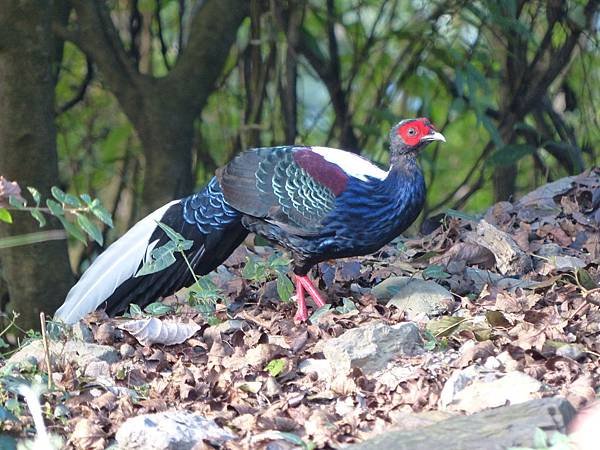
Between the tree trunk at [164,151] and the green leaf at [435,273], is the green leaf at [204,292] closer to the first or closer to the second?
the green leaf at [435,273]

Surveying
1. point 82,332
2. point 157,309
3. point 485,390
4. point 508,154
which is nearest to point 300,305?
point 157,309

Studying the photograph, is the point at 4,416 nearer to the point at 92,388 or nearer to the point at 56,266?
the point at 92,388

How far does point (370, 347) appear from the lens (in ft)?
13.7

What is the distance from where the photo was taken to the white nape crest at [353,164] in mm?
5191

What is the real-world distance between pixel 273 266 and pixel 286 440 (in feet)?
5.21

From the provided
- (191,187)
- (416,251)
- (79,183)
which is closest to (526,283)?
(416,251)

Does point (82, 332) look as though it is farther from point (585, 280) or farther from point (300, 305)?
point (585, 280)

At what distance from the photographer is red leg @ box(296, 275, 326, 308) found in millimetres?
5207

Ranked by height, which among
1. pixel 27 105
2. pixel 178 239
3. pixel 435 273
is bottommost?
pixel 435 273

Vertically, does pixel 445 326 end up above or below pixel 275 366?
above

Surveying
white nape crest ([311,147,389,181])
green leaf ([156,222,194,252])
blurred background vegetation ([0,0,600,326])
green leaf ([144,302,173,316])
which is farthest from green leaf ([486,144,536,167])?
green leaf ([144,302,173,316])

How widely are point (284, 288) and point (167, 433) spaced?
1652 mm

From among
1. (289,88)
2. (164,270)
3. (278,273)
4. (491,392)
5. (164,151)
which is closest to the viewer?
(491,392)

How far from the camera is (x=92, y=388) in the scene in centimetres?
420
